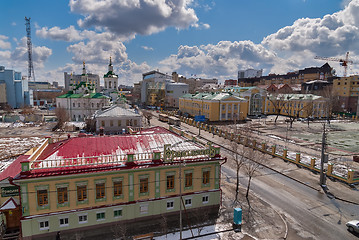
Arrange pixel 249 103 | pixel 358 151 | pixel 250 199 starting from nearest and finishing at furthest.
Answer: pixel 250 199, pixel 358 151, pixel 249 103

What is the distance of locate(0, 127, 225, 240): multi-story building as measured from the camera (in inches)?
539

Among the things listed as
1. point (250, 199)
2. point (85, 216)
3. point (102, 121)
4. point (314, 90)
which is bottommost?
point (250, 199)

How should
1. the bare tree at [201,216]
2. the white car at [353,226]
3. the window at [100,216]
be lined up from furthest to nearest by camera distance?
the bare tree at [201,216] → the white car at [353,226] → the window at [100,216]

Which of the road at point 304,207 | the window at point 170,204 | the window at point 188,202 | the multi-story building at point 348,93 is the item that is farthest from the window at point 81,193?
the multi-story building at point 348,93

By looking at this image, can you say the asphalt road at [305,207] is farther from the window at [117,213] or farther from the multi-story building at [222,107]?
the multi-story building at [222,107]

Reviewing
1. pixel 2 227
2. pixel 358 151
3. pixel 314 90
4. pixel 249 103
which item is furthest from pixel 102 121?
pixel 314 90

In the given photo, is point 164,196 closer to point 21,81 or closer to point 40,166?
point 40,166

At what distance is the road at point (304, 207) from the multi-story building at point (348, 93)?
265 feet

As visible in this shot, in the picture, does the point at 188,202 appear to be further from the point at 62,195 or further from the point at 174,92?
the point at 174,92

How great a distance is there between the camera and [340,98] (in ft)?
292

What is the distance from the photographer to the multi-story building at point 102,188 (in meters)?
13.7

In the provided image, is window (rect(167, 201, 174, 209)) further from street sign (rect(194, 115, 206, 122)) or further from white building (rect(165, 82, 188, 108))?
white building (rect(165, 82, 188, 108))

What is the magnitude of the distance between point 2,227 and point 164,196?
35.5 feet

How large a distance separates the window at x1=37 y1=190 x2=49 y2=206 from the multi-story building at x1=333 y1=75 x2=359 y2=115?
101 m
